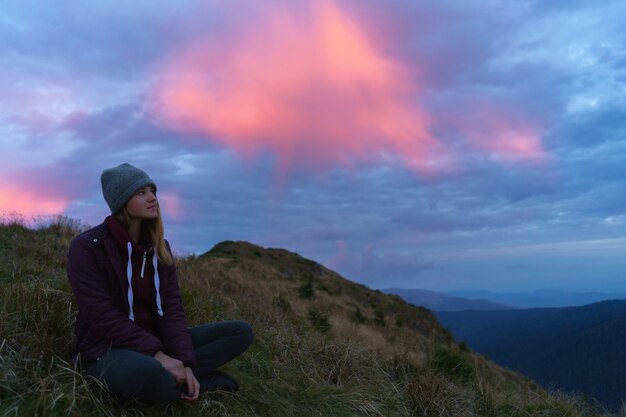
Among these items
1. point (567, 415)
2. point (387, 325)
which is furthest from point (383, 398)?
point (387, 325)

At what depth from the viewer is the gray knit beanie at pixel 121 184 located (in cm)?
408

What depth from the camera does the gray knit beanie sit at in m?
4.08

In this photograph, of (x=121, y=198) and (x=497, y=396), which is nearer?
(x=121, y=198)

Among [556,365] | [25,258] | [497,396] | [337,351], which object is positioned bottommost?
[556,365]

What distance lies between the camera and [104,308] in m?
3.86

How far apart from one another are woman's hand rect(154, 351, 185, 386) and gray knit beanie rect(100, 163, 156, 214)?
1148 millimetres

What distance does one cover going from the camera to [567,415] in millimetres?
6723

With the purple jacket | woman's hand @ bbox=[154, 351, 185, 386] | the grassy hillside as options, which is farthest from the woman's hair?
the grassy hillside

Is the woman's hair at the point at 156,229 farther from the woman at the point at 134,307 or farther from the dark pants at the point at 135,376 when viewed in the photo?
the dark pants at the point at 135,376

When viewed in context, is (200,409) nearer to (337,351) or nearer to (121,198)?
(121,198)

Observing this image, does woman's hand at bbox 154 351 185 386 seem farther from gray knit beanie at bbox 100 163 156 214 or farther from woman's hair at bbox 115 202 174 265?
gray knit beanie at bbox 100 163 156 214

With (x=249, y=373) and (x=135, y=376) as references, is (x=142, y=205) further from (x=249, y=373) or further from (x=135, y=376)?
(x=249, y=373)

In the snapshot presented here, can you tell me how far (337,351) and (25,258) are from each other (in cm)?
467

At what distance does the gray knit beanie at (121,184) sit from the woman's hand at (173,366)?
115cm
